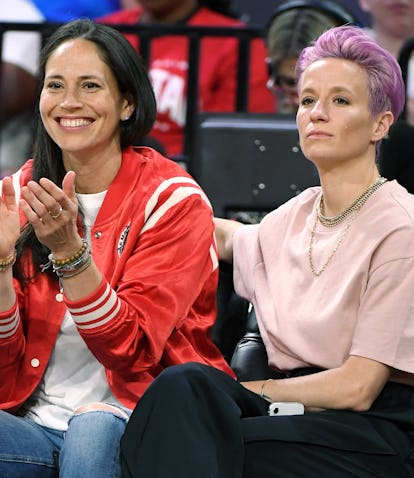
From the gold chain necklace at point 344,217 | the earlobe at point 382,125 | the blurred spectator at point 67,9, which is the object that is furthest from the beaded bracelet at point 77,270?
the blurred spectator at point 67,9

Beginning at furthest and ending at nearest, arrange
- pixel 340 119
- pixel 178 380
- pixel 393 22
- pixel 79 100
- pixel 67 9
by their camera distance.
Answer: pixel 67 9, pixel 393 22, pixel 79 100, pixel 340 119, pixel 178 380

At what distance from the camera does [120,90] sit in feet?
11.7

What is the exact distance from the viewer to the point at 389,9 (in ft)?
19.3

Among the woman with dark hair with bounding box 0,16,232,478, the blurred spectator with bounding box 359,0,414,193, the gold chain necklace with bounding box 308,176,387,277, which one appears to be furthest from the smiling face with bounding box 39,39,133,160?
the blurred spectator with bounding box 359,0,414,193

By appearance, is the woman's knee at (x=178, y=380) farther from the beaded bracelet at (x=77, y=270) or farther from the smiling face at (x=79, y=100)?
the smiling face at (x=79, y=100)

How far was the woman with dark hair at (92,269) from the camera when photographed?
3162 millimetres

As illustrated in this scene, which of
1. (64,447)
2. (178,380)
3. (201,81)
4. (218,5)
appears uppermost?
(218,5)

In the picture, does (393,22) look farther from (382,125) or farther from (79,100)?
(79,100)

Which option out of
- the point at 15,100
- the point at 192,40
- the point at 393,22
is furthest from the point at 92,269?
the point at 15,100

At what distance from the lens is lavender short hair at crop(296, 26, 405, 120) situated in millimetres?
3389

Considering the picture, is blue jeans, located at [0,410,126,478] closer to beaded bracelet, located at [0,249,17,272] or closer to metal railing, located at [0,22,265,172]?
beaded bracelet, located at [0,249,17,272]

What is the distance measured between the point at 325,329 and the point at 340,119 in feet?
1.65

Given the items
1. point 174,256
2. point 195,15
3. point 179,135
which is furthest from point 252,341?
point 195,15

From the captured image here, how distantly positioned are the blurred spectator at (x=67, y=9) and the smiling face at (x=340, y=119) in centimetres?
342
